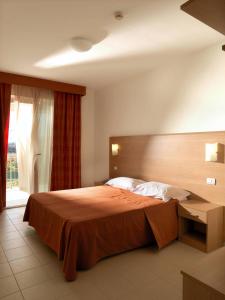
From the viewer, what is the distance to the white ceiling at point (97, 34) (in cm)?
215

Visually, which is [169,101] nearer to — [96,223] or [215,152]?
[215,152]

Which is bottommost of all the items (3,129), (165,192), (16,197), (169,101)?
(16,197)

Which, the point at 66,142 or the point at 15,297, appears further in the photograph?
the point at 66,142

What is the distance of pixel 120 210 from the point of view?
2719mm

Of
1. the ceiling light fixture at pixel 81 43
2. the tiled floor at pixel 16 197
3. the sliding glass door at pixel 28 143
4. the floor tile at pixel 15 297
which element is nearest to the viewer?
the floor tile at pixel 15 297

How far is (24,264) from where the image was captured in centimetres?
247

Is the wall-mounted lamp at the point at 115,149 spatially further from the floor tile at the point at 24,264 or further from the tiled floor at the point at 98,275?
the floor tile at the point at 24,264

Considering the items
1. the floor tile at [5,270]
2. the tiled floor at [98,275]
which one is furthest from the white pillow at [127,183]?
the floor tile at [5,270]

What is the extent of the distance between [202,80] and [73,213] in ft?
8.01

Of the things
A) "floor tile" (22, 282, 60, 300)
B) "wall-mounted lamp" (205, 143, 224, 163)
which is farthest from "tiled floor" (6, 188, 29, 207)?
"wall-mounted lamp" (205, 143, 224, 163)

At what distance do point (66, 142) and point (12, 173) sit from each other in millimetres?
1292

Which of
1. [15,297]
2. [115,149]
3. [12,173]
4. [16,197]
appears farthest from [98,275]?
[12,173]

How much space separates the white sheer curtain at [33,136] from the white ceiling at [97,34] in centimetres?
69

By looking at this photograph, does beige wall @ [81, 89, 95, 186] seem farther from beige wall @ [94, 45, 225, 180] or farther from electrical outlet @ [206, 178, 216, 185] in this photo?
electrical outlet @ [206, 178, 216, 185]
